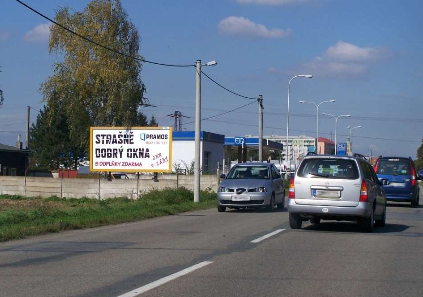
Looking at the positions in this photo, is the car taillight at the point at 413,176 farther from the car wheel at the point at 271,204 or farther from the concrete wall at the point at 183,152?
the concrete wall at the point at 183,152

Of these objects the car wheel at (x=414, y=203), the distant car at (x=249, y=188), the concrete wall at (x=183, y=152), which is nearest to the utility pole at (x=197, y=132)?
the distant car at (x=249, y=188)

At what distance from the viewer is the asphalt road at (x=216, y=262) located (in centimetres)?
805

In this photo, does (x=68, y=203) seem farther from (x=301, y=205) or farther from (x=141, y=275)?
(x=141, y=275)

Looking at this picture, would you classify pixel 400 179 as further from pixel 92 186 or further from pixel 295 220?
pixel 92 186

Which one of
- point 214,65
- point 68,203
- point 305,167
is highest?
point 214,65

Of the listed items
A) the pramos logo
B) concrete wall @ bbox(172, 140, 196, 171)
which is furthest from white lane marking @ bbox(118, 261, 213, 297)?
concrete wall @ bbox(172, 140, 196, 171)

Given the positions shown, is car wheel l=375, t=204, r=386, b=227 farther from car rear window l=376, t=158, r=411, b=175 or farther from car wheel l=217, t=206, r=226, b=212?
car rear window l=376, t=158, r=411, b=175

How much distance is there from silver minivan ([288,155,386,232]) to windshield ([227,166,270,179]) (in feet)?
26.1

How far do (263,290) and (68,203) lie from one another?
25.1 meters

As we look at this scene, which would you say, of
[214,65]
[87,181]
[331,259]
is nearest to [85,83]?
[87,181]

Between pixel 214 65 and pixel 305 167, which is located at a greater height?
pixel 214 65

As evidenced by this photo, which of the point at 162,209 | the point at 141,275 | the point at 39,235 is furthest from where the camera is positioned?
the point at 162,209

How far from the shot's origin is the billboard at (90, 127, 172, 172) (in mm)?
33969

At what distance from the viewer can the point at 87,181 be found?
35500 millimetres
